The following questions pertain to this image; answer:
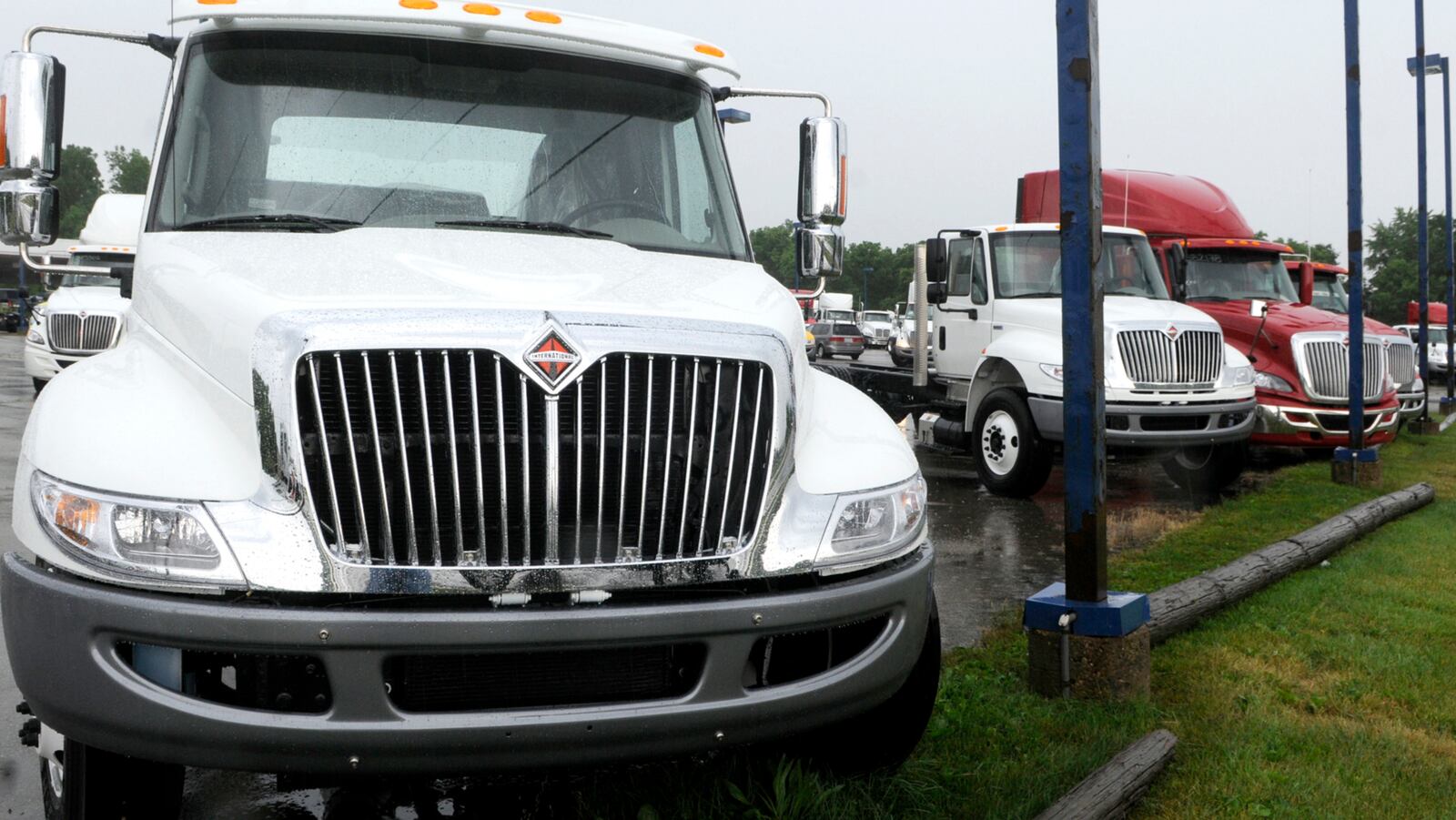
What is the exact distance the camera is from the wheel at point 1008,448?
11180mm

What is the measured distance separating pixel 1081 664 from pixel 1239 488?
830 centimetres

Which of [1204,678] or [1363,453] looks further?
[1363,453]

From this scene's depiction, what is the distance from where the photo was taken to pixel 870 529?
350 centimetres

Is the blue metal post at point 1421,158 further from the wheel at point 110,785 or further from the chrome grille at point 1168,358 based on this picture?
the wheel at point 110,785

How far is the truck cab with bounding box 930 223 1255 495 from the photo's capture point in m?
11.1

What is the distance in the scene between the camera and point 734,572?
10.7ft

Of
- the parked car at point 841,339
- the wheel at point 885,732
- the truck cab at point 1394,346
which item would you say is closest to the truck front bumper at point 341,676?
the wheel at point 885,732

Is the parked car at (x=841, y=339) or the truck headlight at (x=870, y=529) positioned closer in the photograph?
the truck headlight at (x=870, y=529)

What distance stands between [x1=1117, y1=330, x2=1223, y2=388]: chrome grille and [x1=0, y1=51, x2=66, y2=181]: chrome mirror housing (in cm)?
867

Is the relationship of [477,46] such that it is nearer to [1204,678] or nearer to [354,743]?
[354,743]

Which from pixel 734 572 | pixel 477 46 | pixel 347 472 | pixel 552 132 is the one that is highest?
pixel 477 46

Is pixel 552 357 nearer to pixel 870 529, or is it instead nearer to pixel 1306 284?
pixel 870 529

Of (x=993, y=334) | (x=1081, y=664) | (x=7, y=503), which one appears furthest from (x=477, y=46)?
(x=993, y=334)

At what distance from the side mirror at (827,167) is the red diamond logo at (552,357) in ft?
7.93
